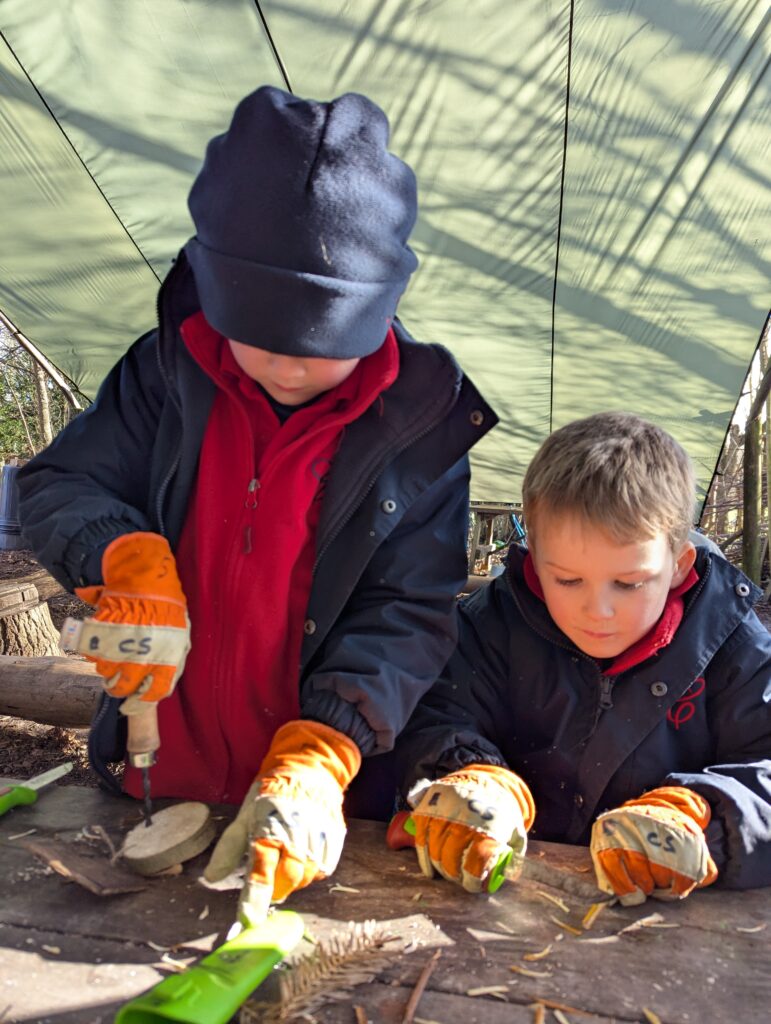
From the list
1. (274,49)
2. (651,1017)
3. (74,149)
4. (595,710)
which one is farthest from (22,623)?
(651,1017)

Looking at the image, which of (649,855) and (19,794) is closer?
(649,855)

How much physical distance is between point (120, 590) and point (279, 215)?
656mm

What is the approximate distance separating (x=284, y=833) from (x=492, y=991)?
0.35m

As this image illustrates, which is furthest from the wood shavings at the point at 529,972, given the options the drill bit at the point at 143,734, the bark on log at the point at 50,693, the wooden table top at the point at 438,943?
the bark on log at the point at 50,693

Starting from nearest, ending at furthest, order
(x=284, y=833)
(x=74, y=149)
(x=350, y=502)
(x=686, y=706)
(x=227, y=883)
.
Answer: (x=284, y=833) → (x=227, y=883) → (x=350, y=502) → (x=686, y=706) → (x=74, y=149)

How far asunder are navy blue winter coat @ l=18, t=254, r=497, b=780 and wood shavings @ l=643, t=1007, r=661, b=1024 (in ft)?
1.90

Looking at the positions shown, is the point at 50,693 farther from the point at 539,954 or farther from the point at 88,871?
the point at 539,954

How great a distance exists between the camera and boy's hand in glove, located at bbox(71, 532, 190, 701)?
1380mm

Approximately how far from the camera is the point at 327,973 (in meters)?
1.12

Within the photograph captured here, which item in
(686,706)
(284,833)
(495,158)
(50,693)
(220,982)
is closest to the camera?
(220,982)

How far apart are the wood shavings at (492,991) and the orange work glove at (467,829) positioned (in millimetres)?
225

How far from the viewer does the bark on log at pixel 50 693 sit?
3463 mm

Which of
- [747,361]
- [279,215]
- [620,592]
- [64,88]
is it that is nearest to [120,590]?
[279,215]

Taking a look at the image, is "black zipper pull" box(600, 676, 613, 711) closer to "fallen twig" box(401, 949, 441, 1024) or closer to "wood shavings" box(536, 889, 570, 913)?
"wood shavings" box(536, 889, 570, 913)
